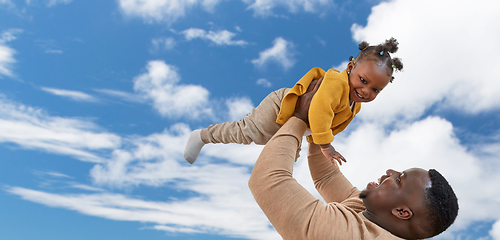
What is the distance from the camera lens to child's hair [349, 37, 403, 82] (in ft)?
7.88

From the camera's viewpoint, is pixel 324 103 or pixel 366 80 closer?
pixel 324 103

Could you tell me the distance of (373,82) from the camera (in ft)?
7.82

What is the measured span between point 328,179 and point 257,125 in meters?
0.82

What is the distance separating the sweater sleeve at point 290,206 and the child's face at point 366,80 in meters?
0.82

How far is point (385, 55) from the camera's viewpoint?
2420 millimetres

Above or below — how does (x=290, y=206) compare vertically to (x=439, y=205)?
below

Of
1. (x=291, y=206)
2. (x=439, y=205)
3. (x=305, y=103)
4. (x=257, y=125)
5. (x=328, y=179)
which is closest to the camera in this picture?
(x=291, y=206)

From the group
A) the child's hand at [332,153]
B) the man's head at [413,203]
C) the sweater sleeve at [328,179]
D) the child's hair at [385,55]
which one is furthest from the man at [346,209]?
the child's hair at [385,55]

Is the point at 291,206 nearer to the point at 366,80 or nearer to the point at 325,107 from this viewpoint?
the point at 325,107

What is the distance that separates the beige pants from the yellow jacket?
0.10 meters

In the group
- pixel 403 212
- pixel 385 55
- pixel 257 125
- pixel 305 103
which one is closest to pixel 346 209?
pixel 403 212

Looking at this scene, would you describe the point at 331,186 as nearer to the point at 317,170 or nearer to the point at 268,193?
the point at 317,170

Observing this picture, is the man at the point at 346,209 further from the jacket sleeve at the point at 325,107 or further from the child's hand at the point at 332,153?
the child's hand at the point at 332,153

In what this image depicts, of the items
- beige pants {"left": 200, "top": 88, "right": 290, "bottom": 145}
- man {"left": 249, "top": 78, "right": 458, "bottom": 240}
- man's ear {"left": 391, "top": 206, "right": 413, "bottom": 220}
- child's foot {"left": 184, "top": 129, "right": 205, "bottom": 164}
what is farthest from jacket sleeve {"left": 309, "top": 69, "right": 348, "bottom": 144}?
child's foot {"left": 184, "top": 129, "right": 205, "bottom": 164}
